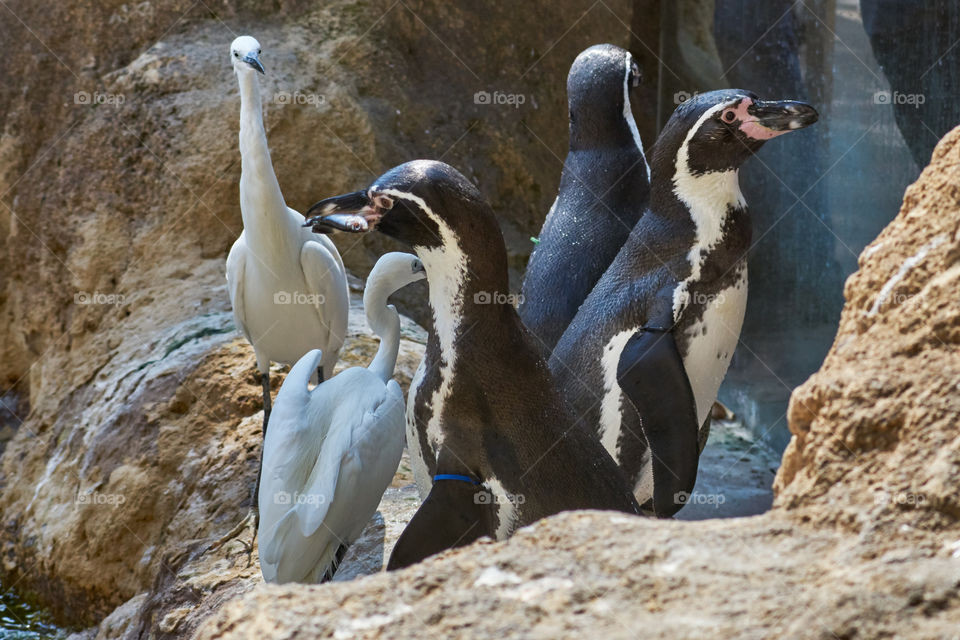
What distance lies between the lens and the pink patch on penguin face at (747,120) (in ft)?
12.6

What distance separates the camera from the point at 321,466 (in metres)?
3.75

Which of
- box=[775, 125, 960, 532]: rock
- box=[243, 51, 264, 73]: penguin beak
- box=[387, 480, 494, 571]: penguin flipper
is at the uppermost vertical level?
box=[243, 51, 264, 73]: penguin beak

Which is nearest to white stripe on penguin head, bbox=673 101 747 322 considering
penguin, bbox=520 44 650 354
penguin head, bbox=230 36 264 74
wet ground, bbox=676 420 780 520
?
penguin, bbox=520 44 650 354

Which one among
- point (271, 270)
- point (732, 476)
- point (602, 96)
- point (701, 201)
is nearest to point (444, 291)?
point (701, 201)

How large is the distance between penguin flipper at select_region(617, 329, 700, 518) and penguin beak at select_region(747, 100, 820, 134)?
0.81 m

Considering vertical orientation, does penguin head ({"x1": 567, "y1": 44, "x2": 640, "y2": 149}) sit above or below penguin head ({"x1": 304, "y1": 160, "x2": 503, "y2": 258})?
above

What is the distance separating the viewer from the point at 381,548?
4.21 metres

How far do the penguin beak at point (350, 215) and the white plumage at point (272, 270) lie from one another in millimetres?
1392

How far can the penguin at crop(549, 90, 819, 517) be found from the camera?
3857 millimetres

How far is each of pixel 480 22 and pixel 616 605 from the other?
6752 millimetres

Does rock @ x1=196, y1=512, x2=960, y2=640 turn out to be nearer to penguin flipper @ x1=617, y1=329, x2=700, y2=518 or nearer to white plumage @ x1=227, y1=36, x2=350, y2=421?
penguin flipper @ x1=617, y1=329, x2=700, y2=518

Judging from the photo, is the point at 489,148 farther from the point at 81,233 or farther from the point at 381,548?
the point at 381,548

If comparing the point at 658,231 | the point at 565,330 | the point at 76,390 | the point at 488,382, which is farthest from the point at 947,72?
the point at 76,390

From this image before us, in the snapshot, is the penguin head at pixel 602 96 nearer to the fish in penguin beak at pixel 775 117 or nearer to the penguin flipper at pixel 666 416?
the fish in penguin beak at pixel 775 117
